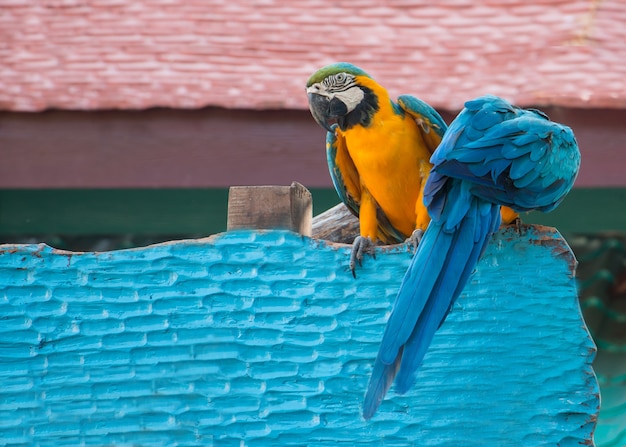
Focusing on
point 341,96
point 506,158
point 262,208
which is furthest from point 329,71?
point 262,208

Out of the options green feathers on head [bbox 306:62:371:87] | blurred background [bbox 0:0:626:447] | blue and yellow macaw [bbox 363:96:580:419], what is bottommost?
blurred background [bbox 0:0:626:447]

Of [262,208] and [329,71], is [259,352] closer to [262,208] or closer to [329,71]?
[262,208]

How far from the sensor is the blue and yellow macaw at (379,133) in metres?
1.96

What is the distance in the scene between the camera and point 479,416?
1129mm

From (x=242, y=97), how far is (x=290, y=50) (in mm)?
462

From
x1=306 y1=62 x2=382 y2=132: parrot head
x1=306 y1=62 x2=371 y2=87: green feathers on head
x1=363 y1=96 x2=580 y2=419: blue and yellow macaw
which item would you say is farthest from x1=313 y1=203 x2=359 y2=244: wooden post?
x1=363 y1=96 x2=580 y2=419: blue and yellow macaw

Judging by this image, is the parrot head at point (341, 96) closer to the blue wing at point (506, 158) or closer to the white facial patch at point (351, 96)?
the white facial patch at point (351, 96)

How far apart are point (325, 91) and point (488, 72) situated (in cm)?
130

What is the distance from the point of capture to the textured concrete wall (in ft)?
3.69

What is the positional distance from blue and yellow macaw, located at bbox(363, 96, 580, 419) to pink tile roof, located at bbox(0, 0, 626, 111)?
1.41m

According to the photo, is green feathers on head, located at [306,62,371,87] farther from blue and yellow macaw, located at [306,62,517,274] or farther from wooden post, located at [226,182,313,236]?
wooden post, located at [226,182,313,236]

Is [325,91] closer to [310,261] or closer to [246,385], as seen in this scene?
[310,261]

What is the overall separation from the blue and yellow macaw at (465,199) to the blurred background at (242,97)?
4.54ft

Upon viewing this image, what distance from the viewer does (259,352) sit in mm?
1145
